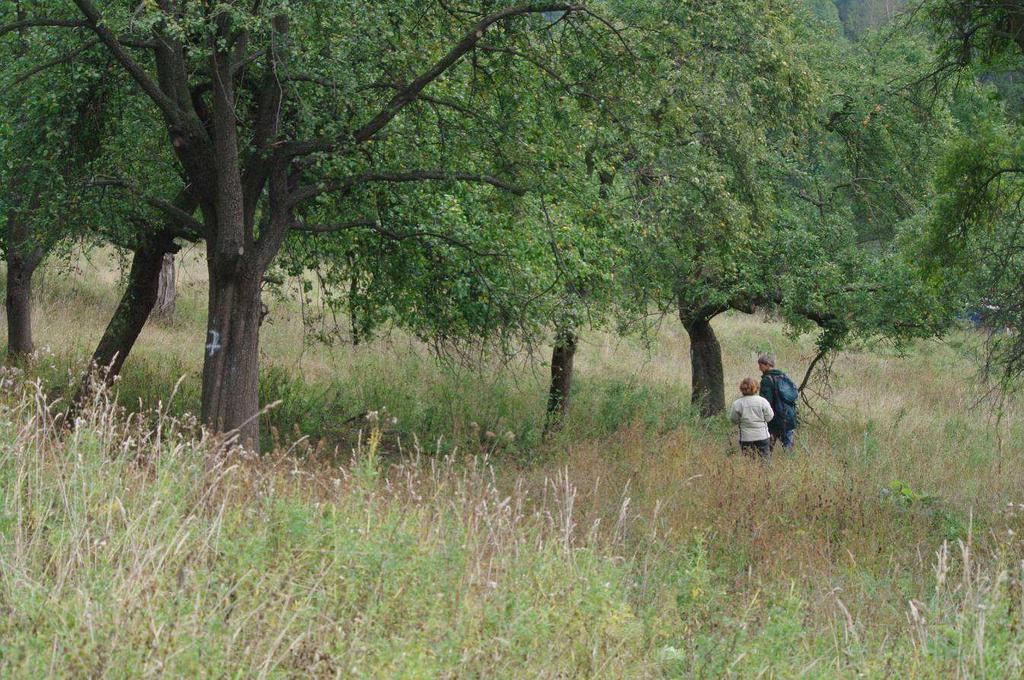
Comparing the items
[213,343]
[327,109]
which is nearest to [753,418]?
[327,109]

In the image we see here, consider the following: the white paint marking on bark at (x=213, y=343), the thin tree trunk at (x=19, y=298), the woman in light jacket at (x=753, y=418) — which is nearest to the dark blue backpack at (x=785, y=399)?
the woman in light jacket at (x=753, y=418)

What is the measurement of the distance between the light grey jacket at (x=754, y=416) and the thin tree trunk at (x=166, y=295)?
14.5 meters

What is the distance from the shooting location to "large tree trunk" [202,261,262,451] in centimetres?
1083

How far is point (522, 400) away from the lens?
60.0ft

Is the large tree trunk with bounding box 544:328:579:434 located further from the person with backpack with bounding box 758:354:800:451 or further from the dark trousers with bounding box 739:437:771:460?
the dark trousers with bounding box 739:437:771:460

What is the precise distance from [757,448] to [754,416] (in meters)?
0.40

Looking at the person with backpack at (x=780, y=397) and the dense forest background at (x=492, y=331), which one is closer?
the dense forest background at (x=492, y=331)

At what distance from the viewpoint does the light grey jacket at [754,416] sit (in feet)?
42.4

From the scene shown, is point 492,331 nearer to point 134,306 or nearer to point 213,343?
point 213,343

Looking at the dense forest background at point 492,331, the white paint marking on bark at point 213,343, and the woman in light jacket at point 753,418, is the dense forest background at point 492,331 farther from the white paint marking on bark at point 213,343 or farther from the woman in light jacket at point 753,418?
the woman in light jacket at point 753,418

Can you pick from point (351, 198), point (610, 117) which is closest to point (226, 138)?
point (351, 198)

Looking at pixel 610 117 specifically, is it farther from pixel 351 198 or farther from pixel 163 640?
pixel 163 640

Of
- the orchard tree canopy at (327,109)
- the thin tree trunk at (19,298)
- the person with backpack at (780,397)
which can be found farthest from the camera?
the thin tree trunk at (19,298)

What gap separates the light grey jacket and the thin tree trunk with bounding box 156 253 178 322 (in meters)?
14.5
